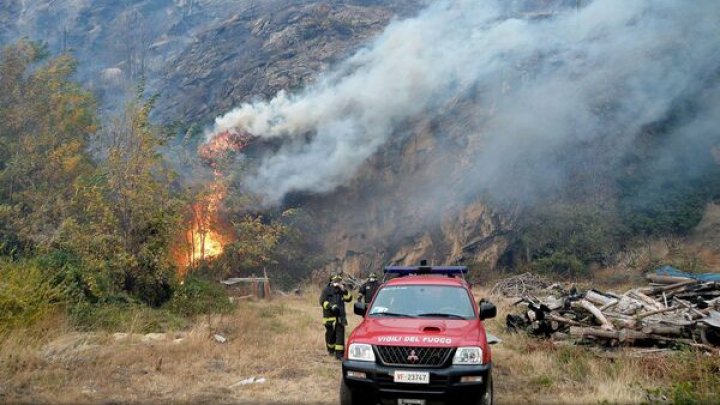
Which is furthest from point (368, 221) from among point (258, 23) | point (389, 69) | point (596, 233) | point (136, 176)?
point (258, 23)

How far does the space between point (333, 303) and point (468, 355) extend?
5.45m

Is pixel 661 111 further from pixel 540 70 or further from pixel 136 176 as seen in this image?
pixel 136 176

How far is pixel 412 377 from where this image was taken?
5309 millimetres

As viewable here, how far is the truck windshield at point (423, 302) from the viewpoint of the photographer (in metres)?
6.57

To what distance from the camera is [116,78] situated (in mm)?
51281

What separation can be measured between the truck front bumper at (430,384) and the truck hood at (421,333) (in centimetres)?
28

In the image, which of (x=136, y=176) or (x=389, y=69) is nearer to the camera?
(x=136, y=176)

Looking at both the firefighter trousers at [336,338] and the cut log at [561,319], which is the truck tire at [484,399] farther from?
the cut log at [561,319]

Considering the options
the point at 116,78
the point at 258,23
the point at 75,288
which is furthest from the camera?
the point at 116,78

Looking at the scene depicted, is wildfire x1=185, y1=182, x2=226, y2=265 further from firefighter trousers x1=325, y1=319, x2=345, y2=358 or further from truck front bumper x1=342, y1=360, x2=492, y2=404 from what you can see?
truck front bumper x1=342, y1=360, x2=492, y2=404

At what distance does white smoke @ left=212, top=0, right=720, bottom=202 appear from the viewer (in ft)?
94.3

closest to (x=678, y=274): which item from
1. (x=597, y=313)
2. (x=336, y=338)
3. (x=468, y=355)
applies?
(x=597, y=313)

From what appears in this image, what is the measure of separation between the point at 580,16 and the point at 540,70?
567 centimetres

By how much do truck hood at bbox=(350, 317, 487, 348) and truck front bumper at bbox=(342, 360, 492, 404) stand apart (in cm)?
28
